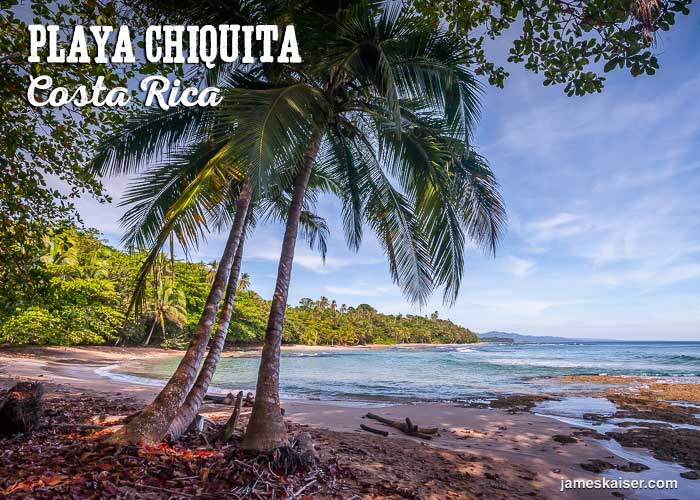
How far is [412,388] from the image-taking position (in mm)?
17359

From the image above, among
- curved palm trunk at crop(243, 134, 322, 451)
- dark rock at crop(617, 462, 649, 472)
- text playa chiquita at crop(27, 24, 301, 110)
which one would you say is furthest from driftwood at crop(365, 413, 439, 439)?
text playa chiquita at crop(27, 24, 301, 110)

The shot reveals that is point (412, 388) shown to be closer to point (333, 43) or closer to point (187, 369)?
point (187, 369)

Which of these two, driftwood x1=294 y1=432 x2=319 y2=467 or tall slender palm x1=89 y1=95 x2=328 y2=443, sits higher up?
tall slender palm x1=89 y1=95 x2=328 y2=443

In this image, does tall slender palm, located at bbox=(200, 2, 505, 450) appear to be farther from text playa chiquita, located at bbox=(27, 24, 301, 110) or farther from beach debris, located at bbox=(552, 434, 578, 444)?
beach debris, located at bbox=(552, 434, 578, 444)

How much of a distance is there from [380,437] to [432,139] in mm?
4832

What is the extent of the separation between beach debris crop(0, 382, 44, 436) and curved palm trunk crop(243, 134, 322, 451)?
2.44m

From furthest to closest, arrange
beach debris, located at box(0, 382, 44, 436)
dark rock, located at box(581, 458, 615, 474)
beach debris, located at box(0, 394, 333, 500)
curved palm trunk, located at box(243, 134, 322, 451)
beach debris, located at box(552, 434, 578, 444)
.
Result: beach debris, located at box(552, 434, 578, 444) < dark rock, located at box(581, 458, 615, 474) < beach debris, located at box(0, 382, 44, 436) < curved palm trunk, located at box(243, 134, 322, 451) < beach debris, located at box(0, 394, 333, 500)

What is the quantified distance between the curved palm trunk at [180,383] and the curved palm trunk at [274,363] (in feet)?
2.75

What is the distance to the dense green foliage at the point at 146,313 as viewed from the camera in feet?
18.9

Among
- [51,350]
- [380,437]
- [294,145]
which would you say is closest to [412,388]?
[380,437]

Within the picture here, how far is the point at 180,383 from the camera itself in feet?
15.1

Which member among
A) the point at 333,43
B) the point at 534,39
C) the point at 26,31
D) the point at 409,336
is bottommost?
the point at 409,336

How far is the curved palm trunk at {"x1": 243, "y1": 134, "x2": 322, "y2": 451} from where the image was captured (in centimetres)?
387

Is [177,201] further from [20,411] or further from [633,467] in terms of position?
[633,467]
